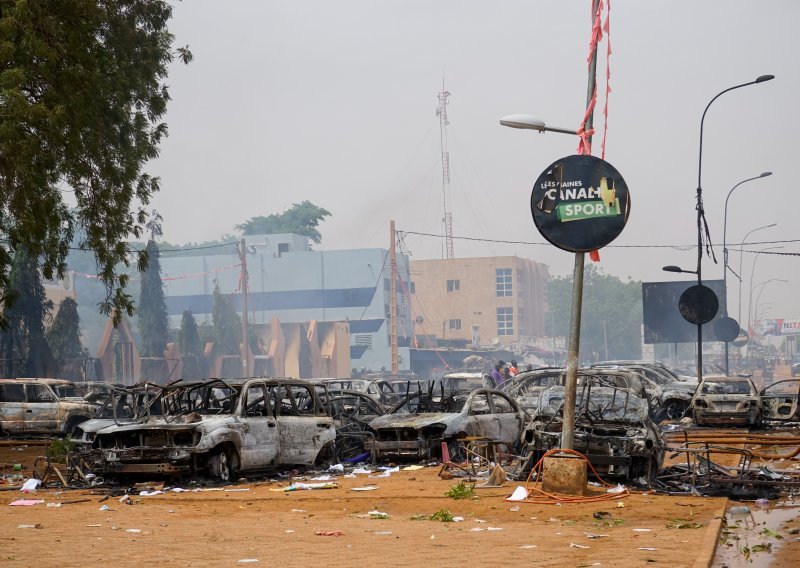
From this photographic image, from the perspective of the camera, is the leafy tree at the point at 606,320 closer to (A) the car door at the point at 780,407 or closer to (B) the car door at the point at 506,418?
(A) the car door at the point at 780,407

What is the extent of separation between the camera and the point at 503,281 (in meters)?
117

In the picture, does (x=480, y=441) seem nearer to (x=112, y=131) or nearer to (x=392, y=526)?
(x=392, y=526)

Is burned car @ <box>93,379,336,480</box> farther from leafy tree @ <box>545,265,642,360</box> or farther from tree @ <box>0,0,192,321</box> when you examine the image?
leafy tree @ <box>545,265,642,360</box>

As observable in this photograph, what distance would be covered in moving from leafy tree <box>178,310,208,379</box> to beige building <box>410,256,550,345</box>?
132 feet

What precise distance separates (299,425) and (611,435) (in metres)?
4.77

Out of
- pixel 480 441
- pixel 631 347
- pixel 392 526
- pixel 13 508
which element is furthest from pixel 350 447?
pixel 631 347

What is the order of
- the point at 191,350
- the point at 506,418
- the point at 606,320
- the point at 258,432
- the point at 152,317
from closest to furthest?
the point at 258,432 → the point at 506,418 → the point at 152,317 → the point at 191,350 → the point at 606,320

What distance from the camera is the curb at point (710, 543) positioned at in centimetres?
891

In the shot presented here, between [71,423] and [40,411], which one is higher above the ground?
[40,411]

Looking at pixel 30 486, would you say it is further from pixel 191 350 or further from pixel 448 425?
pixel 191 350

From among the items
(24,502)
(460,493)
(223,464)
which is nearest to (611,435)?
(460,493)

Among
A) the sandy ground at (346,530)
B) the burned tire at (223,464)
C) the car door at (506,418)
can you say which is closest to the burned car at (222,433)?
the burned tire at (223,464)

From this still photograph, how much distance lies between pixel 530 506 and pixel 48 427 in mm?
17767

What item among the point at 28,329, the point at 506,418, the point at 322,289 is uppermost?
the point at 322,289
